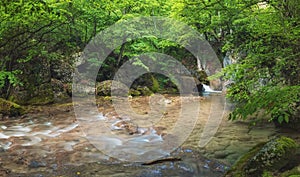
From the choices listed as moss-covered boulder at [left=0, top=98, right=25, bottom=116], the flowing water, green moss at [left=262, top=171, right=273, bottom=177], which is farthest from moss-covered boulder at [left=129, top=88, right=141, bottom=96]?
green moss at [left=262, top=171, right=273, bottom=177]

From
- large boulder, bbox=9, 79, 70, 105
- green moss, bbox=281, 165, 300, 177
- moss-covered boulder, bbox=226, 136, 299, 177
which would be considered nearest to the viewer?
green moss, bbox=281, 165, 300, 177

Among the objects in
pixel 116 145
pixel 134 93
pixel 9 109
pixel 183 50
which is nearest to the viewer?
pixel 116 145

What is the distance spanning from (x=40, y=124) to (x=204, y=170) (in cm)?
718

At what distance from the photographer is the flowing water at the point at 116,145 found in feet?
17.7

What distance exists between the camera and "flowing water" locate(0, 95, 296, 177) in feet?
17.7

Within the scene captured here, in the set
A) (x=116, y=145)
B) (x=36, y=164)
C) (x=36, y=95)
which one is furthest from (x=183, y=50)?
(x=36, y=164)

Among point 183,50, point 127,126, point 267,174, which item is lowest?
point 127,126

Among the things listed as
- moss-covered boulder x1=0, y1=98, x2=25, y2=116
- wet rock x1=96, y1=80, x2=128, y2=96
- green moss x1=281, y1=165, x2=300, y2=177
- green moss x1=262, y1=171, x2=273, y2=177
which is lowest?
green moss x1=262, y1=171, x2=273, y2=177

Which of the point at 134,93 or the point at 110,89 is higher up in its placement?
the point at 110,89

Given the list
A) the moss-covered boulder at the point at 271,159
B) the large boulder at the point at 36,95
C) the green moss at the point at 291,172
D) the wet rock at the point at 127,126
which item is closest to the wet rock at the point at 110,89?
the large boulder at the point at 36,95

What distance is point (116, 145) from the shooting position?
7316 mm

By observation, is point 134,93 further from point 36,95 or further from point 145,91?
point 36,95

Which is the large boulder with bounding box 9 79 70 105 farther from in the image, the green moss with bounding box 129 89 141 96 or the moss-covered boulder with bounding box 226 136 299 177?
the moss-covered boulder with bounding box 226 136 299 177

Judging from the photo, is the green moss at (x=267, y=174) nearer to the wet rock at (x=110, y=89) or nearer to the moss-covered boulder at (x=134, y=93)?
the wet rock at (x=110, y=89)
